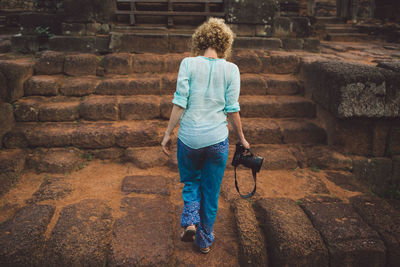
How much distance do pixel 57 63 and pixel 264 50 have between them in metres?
3.62

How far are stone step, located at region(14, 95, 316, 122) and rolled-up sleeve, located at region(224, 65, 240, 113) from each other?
189 centimetres

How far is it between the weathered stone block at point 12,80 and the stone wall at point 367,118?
404cm

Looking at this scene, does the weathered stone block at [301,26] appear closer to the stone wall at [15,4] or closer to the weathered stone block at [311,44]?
the weathered stone block at [311,44]

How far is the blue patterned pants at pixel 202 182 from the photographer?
2.10 metres

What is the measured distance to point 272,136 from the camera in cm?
378

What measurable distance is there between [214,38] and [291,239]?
5.43 ft

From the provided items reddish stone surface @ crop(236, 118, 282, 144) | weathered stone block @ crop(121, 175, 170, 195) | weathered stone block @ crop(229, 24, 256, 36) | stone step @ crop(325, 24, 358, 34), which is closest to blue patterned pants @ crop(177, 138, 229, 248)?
weathered stone block @ crop(121, 175, 170, 195)

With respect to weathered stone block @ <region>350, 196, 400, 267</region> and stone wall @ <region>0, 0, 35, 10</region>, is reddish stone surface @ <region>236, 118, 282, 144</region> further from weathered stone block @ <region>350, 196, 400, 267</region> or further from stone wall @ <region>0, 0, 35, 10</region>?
stone wall @ <region>0, 0, 35, 10</region>

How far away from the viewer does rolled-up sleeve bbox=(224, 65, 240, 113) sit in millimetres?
2061

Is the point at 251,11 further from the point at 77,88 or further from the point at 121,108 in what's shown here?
the point at 77,88

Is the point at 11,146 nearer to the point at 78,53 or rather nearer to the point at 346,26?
the point at 78,53

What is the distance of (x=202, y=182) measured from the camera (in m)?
2.21

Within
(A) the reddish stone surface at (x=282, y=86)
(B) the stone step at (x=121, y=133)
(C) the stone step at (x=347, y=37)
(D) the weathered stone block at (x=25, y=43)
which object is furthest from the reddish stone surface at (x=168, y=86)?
(C) the stone step at (x=347, y=37)

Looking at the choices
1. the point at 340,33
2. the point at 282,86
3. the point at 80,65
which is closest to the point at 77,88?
the point at 80,65
